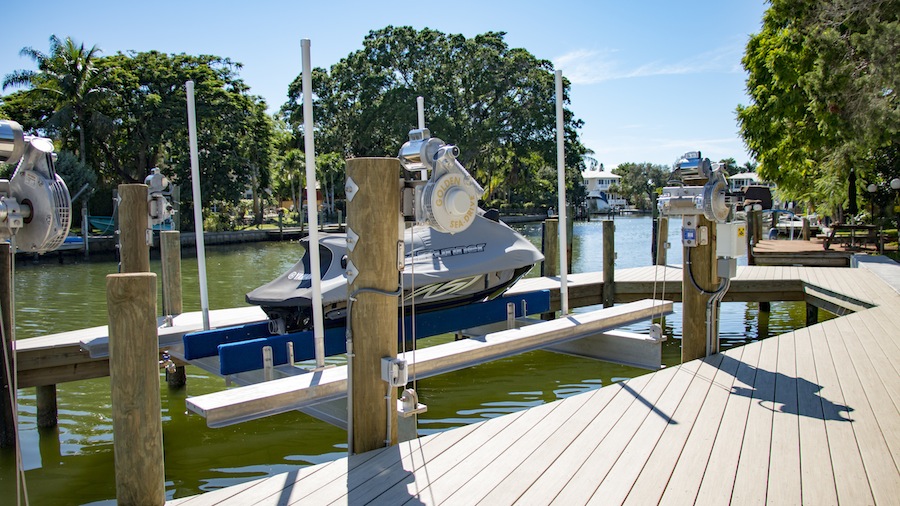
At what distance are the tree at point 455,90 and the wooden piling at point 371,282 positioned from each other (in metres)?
39.1

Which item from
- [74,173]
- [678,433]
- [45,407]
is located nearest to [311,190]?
[678,433]

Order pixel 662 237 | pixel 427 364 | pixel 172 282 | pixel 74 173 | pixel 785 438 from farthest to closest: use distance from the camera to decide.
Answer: pixel 74 173, pixel 662 237, pixel 172 282, pixel 427 364, pixel 785 438

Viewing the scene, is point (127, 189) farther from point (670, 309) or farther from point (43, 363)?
point (670, 309)

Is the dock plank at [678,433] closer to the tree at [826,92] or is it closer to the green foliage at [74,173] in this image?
the tree at [826,92]

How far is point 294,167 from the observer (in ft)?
159

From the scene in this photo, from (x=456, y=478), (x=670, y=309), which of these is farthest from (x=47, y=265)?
(x=456, y=478)

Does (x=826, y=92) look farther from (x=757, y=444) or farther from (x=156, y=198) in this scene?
(x=156, y=198)

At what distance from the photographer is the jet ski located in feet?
22.3

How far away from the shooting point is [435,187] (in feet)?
13.5

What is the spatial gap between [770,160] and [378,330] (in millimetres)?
23049

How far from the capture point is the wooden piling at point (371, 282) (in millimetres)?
3996

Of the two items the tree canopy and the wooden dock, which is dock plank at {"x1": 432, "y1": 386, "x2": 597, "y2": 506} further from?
the tree canopy

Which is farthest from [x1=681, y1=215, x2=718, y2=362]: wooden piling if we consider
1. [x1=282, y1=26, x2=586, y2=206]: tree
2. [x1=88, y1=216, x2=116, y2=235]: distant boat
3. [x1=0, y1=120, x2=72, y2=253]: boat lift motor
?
[x1=282, y1=26, x2=586, y2=206]: tree

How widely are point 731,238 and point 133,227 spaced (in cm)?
577
